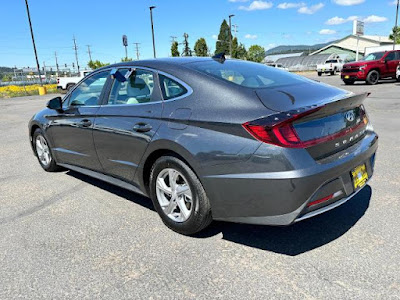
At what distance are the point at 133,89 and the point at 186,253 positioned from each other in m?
1.71

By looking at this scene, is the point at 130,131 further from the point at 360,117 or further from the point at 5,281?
the point at 360,117

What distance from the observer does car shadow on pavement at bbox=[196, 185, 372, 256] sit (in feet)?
9.17

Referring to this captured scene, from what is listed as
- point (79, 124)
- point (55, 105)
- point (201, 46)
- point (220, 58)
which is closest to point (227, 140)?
point (220, 58)

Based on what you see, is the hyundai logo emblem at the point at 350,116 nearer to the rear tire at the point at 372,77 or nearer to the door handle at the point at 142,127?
the door handle at the point at 142,127

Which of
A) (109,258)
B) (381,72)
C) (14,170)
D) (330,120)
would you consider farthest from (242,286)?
(381,72)

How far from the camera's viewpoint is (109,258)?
8.96 ft

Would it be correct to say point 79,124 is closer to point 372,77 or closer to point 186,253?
point 186,253

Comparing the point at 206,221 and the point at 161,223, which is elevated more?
the point at 206,221

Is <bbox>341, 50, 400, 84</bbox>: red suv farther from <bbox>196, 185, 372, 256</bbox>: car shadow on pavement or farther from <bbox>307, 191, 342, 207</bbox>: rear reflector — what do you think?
<bbox>307, 191, 342, 207</bbox>: rear reflector

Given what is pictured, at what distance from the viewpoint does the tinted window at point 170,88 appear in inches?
117

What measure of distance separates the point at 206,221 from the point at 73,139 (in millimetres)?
2236

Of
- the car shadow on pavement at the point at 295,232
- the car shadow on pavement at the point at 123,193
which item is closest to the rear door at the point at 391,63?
the car shadow on pavement at the point at 295,232

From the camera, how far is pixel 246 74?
10.6ft

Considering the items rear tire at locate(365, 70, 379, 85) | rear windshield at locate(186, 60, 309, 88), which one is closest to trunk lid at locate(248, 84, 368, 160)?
rear windshield at locate(186, 60, 309, 88)
